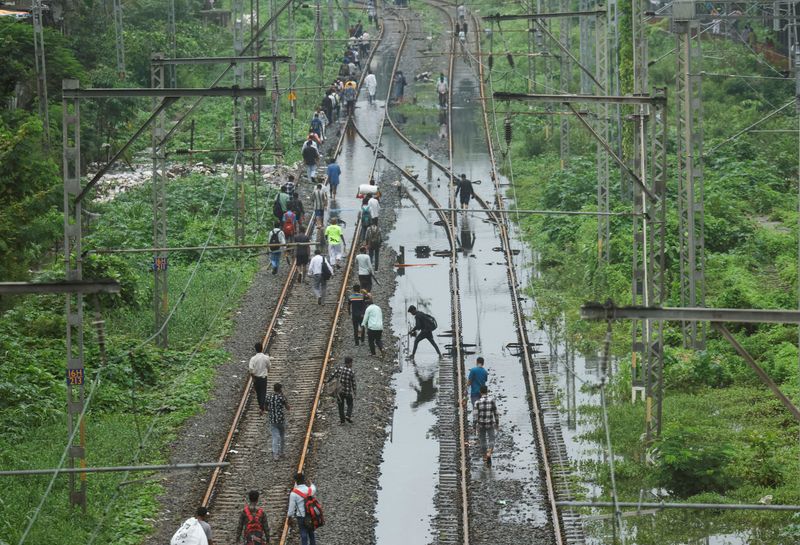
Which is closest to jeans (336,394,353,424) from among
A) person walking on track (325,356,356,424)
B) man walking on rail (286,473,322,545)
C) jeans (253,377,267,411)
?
person walking on track (325,356,356,424)

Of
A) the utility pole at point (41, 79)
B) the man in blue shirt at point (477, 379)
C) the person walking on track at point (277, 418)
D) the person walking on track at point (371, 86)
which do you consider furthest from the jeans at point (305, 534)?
the person walking on track at point (371, 86)

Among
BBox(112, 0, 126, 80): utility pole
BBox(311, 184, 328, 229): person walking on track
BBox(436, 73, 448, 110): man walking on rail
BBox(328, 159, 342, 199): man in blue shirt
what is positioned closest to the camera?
BBox(311, 184, 328, 229): person walking on track

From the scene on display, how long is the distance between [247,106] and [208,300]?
68.6ft

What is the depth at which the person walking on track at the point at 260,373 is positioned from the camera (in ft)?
76.8

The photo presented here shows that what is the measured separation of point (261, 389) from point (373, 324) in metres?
3.50

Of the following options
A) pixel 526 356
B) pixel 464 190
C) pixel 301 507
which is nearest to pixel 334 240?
pixel 526 356

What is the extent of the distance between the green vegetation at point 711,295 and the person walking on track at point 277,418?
4.60 m

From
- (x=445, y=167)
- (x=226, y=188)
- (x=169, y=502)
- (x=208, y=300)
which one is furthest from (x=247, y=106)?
(x=169, y=502)

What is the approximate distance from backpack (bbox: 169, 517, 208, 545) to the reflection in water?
28.6 ft

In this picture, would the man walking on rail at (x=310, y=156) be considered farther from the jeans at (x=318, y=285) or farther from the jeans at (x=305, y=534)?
the jeans at (x=305, y=534)

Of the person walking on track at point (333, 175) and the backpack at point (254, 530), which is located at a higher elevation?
the person walking on track at point (333, 175)

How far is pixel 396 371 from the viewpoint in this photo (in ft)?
88.2

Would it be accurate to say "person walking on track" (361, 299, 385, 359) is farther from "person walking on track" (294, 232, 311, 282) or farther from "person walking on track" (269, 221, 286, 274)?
"person walking on track" (269, 221, 286, 274)

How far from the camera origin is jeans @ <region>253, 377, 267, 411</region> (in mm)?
23719
